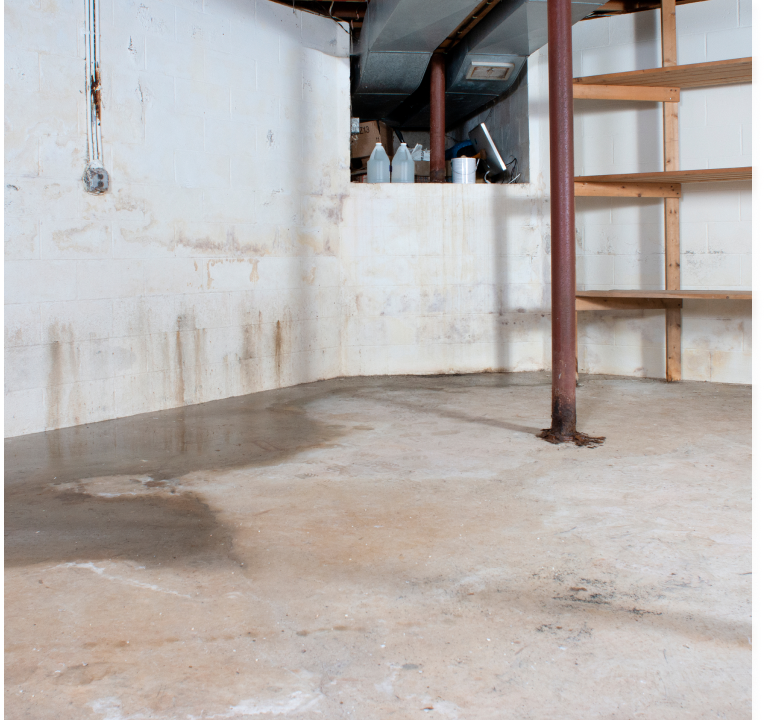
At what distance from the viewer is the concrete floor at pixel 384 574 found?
4.60ft

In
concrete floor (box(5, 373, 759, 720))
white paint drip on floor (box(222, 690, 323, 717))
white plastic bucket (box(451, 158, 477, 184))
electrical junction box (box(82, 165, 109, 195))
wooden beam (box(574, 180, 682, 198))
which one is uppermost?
white plastic bucket (box(451, 158, 477, 184))

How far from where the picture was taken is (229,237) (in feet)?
14.7

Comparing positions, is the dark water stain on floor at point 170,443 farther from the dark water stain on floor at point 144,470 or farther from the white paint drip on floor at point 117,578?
the white paint drip on floor at point 117,578

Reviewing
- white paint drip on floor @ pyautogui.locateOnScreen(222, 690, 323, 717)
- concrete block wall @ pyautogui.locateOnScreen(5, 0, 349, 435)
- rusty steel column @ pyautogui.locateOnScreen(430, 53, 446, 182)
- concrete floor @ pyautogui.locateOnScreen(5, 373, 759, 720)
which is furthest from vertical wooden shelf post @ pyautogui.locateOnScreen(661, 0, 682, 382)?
white paint drip on floor @ pyautogui.locateOnScreen(222, 690, 323, 717)

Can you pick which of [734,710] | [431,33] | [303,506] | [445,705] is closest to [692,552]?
[734,710]

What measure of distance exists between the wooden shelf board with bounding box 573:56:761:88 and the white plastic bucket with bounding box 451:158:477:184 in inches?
42.3

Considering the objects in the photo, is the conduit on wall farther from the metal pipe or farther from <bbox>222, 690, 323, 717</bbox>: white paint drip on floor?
<bbox>222, 690, 323, 717</bbox>: white paint drip on floor

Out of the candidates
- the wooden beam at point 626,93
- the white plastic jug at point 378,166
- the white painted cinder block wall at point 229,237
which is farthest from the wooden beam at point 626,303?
the white plastic jug at point 378,166

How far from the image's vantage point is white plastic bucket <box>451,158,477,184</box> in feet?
17.4

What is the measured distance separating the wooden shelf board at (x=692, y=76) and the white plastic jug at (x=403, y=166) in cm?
138

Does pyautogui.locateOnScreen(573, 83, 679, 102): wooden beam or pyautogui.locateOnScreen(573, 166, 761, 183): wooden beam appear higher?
pyautogui.locateOnScreen(573, 83, 679, 102): wooden beam

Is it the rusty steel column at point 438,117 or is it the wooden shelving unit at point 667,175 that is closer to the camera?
the wooden shelving unit at point 667,175

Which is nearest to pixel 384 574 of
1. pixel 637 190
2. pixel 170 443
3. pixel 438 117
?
pixel 170 443

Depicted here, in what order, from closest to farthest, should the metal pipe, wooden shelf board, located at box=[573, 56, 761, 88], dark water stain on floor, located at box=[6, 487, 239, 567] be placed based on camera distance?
dark water stain on floor, located at box=[6, 487, 239, 567] < the metal pipe < wooden shelf board, located at box=[573, 56, 761, 88]
